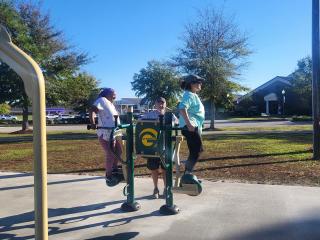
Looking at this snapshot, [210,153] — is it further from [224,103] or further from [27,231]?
[224,103]

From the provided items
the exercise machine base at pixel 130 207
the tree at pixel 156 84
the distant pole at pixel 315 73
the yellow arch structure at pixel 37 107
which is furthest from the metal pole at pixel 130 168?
the tree at pixel 156 84

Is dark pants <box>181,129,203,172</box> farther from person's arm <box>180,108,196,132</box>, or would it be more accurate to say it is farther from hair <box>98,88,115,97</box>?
hair <box>98,88,115,97</box>

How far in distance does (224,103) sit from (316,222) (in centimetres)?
2395

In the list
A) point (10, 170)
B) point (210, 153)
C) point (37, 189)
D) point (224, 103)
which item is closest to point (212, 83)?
point (224, 103)

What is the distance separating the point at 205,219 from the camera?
5.26m

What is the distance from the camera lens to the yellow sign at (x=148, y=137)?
5.59 m

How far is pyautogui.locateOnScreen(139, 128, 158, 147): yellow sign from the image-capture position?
5.59 metres

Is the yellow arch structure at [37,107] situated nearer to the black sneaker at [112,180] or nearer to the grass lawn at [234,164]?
the black sneaker at [112,180]

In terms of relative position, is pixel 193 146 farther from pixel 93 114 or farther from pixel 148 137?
pixel 93 114

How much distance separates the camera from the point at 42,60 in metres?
24.4

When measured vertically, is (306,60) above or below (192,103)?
above

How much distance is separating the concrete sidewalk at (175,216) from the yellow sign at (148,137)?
866mm

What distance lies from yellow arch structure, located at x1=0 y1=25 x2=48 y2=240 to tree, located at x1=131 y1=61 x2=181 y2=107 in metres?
39.0

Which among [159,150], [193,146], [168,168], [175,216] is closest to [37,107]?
[159,150]
